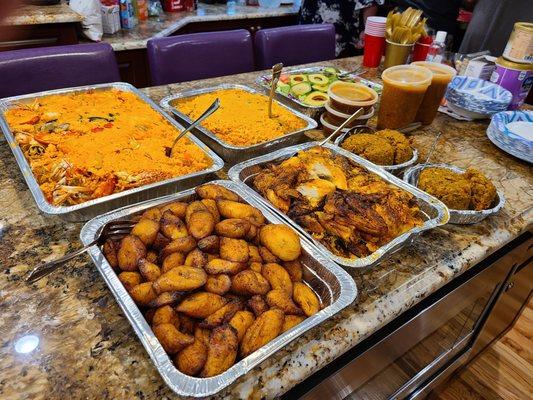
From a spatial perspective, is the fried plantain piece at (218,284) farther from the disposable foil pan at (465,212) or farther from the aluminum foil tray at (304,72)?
the aluminum foil tray at (304,72)

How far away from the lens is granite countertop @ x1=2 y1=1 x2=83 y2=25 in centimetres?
280

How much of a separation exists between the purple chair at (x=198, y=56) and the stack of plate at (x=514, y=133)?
1385mm

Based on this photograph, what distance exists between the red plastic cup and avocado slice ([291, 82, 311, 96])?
69 cm

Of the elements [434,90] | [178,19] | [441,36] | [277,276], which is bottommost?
[178,19]

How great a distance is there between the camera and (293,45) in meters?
2.55

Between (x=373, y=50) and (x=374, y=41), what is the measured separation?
0.18ft

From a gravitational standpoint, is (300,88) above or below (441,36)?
below

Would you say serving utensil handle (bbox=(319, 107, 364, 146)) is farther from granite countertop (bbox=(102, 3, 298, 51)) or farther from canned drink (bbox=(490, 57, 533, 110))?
granite countertop (bbox=(102, 3, 298, 51))

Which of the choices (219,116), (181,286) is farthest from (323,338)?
(219,116)

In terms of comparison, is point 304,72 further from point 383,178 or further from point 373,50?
point 383,178

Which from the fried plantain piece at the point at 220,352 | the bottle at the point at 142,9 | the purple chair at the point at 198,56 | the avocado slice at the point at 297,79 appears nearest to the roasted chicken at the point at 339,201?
the fried plantain piece at the point at 220,352

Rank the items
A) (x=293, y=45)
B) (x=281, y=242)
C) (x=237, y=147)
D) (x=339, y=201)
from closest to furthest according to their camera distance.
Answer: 1. (x=281, y=242)
2. (x=339, y=201)
3. (x=237, y=147)
4. (x=293, y=45)

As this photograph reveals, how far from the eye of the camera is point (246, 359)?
71 cm

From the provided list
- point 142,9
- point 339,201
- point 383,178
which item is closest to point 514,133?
point 383,178
